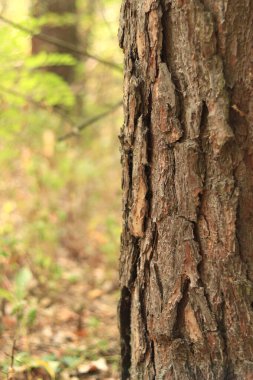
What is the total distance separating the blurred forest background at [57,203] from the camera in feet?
9.71

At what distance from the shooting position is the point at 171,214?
1731 millimetres

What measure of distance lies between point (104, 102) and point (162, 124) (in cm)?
550

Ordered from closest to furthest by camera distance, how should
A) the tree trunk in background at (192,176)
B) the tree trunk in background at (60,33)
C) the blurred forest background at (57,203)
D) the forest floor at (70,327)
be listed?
1. the tree trunk in background at (192,176)
2. the forest floor at (70,327)
3. the blurred forest background at (57,203)
4. the tree trunk in background at (60,33)

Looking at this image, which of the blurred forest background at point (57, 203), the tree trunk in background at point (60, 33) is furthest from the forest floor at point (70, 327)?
the tree trunk in background at point (60, 33)

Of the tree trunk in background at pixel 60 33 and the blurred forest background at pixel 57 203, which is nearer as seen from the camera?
the blurred forest background at pixel 57 203

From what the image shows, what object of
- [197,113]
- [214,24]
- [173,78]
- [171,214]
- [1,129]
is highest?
[1,129]

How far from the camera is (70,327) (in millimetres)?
3617

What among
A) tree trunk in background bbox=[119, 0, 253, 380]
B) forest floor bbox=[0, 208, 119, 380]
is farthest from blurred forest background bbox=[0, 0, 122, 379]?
tree trunk in background bbox=[119, 0, 253, 380]

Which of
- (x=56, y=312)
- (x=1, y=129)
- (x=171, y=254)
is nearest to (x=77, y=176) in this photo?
(x=1, y=129)

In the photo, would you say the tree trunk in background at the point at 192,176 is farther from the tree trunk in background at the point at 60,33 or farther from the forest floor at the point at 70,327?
the tree trunk in background at the point at 60,33

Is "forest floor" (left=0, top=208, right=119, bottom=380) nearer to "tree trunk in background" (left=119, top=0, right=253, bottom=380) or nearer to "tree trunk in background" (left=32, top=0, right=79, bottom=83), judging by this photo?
A: "tree trunk in background" (left=119, top=0, right=253, bottom=380)

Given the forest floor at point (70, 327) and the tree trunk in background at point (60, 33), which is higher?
the tree trunk in background at point (60, 33)

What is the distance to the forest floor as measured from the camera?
256cm

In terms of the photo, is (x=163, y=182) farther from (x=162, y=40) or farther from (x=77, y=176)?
(x=77, y=176)
